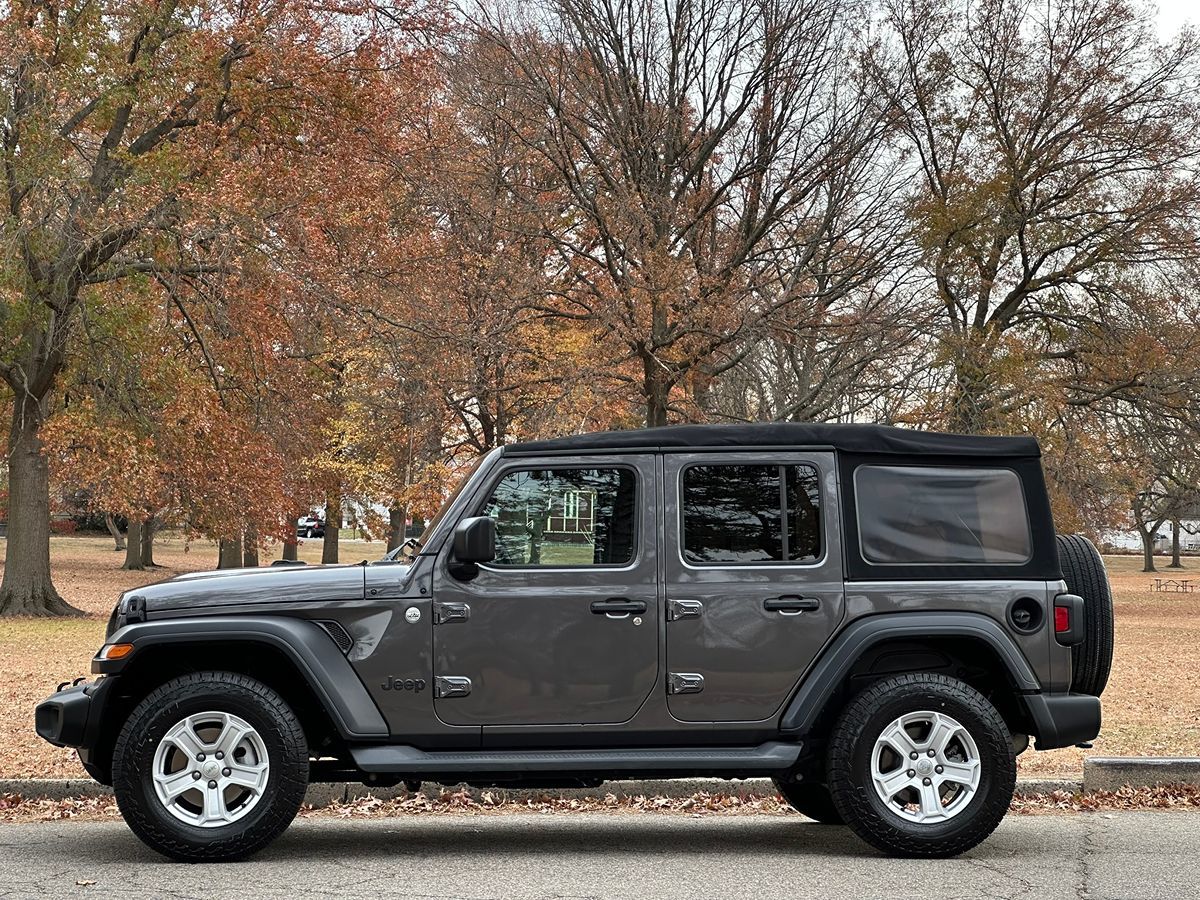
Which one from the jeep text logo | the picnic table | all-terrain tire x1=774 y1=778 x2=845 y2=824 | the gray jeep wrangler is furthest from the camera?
the picnic table

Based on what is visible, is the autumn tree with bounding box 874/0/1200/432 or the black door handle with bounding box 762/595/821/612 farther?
the autumn tree with bounding box 874/0/1200/432

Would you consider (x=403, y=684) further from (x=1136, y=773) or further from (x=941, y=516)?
(x=1136, y=773)

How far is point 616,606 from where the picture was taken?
7.04 m

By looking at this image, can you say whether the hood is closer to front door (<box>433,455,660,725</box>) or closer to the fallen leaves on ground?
front door (<box>433,455,660,725</box>)

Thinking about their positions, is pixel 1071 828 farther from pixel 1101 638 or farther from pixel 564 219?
pixel 564 219

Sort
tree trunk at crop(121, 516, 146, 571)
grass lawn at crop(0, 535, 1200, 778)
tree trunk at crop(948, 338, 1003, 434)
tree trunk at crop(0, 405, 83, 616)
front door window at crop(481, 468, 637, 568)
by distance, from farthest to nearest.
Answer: tree trunk at crop(121, 516, 146, 571) < tree trunk at crop(0, 405, 83, 616) < tree trunk at crop(948, 338, 1003, 434) < grass lawn at crop(0, 535, 1200, 778) < front door window at crop(481, 468, 637, 568)

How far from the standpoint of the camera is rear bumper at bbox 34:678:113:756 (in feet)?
22.2

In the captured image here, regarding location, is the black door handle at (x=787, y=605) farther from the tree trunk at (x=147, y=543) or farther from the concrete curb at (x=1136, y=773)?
the tree trunk at (x=147, y=543)

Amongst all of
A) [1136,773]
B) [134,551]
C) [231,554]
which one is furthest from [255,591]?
[134,551]

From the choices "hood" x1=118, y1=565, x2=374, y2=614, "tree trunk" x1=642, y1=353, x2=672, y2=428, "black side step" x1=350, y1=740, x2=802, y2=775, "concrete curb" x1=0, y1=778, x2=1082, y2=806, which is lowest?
"concrete curb" x1=0, y1=778, x2=1082, y2=806

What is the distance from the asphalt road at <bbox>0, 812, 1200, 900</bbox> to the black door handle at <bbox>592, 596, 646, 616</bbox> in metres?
1.17

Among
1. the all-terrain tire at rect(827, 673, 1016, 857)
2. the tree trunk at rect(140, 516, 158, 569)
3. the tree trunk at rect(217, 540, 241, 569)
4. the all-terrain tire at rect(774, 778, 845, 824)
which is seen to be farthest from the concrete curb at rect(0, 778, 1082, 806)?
the tree trunk at rect(140, 516, 158, 569)

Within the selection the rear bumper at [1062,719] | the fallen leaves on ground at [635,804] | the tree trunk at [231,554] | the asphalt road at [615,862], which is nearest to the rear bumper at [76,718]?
the asphalt road at [615,862]

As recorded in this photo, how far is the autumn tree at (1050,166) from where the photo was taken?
29797mm
